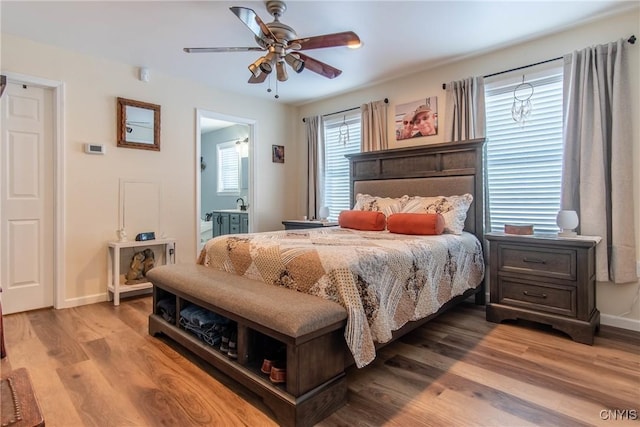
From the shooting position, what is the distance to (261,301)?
70.9 inches

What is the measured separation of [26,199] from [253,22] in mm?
2861

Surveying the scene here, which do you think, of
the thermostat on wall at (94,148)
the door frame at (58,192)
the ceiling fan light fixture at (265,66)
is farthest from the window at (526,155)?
the door frame at (58,192)

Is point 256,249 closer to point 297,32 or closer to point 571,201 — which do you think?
point 297,32

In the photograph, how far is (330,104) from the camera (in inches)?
201

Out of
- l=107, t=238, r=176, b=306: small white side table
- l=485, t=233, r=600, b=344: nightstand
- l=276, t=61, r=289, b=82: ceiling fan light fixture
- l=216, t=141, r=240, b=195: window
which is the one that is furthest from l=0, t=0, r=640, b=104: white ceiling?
l=216, t=141, r=240, b=195: window

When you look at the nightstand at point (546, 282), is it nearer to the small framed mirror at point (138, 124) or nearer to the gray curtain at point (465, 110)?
the gray curtain at point (465, 110)

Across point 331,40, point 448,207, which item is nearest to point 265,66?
point 331,40

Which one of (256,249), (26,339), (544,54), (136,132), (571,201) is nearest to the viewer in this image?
(256,249)

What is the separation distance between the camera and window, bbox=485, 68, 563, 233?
3152mm

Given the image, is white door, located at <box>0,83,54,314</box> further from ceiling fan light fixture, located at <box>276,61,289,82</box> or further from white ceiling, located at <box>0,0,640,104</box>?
ceiling fan light fixture, located at <box>276,61,289,82</box>

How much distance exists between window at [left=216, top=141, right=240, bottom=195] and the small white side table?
2822 millimetres

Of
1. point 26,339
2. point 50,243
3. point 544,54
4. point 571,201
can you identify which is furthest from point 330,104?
point 26,339

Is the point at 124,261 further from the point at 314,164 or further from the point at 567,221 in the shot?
the point at 567,221

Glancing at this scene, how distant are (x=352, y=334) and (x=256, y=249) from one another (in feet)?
3.19
